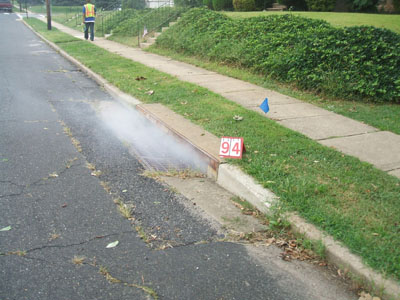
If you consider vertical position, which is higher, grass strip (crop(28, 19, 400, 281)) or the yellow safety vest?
the yellow safety vest

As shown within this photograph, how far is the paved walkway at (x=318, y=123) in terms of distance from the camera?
502 centimetres

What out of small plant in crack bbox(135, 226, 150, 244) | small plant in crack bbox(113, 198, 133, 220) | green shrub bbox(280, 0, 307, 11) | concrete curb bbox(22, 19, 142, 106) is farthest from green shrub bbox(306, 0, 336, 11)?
small plant in crack bbox(135, 226, 150, 244)

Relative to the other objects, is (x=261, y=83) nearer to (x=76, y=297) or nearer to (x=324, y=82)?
(x=324, y=82)

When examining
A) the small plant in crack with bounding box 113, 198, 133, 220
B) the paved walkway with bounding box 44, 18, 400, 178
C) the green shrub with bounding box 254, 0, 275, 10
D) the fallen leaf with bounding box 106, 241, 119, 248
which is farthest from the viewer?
the green shrub with bounding box 254, 0, 275, 10

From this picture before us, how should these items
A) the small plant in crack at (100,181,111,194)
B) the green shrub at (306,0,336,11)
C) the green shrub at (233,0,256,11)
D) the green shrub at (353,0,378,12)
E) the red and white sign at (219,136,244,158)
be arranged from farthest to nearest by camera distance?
the green shrub at (233,0,256,11)
the green shrub at (306,0,336,11)
the green shrub at (353,0,378,12)
the red and white sign at (219,136,244,158)
the small plant in crack at (100,181,111,194)

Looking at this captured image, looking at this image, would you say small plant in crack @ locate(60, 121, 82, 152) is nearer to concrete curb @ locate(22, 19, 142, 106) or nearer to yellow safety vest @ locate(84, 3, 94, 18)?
concrete curb @ locate(22, 19, 142, 106)

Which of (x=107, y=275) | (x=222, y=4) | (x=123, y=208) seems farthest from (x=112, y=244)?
(x=222, y=4)

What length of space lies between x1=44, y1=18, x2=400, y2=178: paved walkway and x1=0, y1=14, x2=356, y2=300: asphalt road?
2330 mm

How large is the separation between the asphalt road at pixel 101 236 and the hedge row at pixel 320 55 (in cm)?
438

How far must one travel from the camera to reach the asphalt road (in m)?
2.85

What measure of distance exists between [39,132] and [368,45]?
6.23 meters

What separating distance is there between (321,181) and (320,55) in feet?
16.2

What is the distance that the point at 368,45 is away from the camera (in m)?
7.92

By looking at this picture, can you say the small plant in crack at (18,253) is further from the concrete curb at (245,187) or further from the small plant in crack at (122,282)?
the concrete curb at (245,187)
